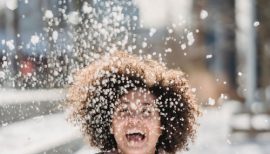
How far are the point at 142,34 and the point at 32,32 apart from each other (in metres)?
6.47

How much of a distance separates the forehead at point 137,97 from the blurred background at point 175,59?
459cm

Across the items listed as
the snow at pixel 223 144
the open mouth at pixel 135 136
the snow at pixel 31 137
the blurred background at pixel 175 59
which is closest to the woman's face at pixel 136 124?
the open mouth at pixel 135 136

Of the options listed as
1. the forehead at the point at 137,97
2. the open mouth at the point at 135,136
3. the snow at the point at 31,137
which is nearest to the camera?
the open mouth at the point at 135,136

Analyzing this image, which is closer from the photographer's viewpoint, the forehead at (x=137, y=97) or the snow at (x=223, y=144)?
the forehead at (x=137, y=97)

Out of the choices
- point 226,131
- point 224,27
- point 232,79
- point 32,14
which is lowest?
point 226,131

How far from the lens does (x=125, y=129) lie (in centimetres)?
340

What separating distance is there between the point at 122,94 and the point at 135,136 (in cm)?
24

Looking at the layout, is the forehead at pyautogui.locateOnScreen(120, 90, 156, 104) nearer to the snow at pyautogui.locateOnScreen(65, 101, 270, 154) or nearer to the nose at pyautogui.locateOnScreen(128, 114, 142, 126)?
the nose at pyautogui.locateOnScreen(128, 114, 142, 126)

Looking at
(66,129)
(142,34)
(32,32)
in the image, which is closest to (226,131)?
(66,129)

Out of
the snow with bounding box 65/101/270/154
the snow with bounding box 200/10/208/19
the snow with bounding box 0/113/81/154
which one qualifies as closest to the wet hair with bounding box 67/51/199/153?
the snow with bounding box 65/101/270/154

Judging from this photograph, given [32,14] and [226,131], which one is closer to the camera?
[226,131]

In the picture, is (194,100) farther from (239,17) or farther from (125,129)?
(239,17)

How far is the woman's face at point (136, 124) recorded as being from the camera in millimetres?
3377

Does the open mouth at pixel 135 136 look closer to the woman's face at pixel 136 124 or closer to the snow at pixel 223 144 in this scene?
the woman's face at pixel 136 124
